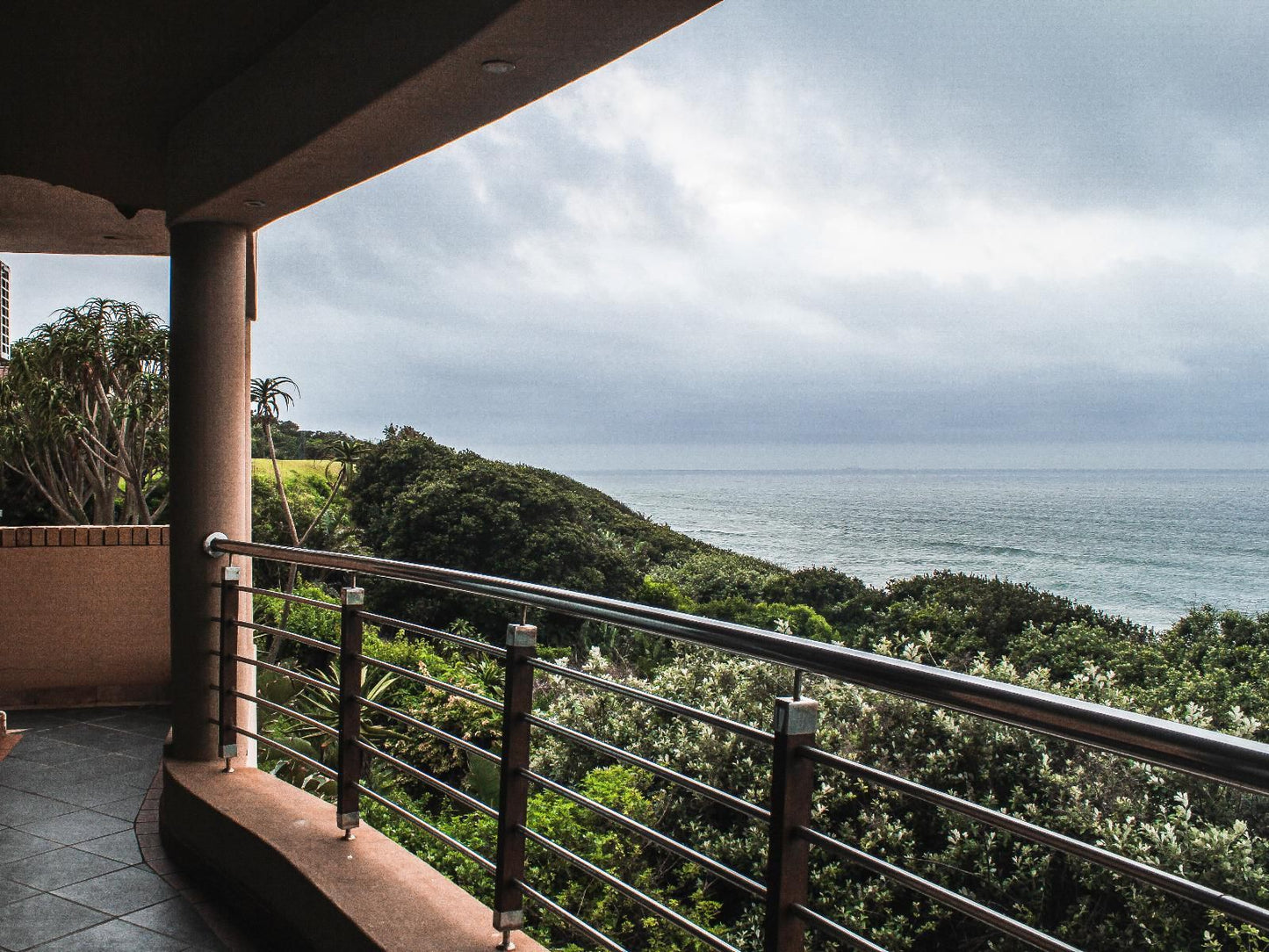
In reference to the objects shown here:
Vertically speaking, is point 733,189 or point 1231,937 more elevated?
point 733,189

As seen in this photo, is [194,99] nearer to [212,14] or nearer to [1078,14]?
[212,14]

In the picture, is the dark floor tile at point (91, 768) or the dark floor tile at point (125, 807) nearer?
the dark floor tile at point (125, 807)

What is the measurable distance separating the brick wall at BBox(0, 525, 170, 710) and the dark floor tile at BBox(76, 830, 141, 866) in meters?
2.26

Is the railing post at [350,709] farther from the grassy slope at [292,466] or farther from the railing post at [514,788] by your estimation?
the grassy slope at [292,466]

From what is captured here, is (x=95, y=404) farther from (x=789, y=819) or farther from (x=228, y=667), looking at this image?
(x=789, y=819)

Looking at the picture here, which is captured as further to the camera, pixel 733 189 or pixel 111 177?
pixel 733 189

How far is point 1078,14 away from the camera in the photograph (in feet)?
124

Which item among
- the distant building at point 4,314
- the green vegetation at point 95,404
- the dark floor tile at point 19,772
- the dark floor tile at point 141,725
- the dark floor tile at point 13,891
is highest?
the distant building at point 4,314

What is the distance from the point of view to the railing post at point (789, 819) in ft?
4.50

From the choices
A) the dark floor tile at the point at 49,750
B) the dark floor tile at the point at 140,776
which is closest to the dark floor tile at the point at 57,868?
the dark floor tile at the point at 140,776

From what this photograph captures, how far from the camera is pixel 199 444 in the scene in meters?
3.67

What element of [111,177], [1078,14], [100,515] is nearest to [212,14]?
[111,177]

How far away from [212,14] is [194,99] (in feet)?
2.45

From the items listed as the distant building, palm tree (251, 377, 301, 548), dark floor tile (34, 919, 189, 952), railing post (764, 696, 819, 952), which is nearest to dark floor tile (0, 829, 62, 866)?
dark floor tile (34, 919, 189, 952)
